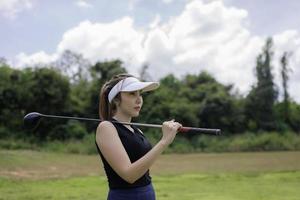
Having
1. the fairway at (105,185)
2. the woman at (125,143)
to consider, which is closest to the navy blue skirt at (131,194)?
the woman at (125,143)

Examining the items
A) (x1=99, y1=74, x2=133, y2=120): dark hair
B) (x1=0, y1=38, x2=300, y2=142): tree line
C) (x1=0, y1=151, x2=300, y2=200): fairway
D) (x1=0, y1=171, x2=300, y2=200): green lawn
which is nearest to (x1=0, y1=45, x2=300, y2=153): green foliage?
(x1=0, y1=38, x2=300, y2=142): tree line

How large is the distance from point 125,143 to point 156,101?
119 ft

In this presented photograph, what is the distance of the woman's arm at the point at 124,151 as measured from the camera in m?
2.42

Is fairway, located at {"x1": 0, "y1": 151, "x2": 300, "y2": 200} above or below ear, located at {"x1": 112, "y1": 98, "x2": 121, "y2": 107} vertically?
below

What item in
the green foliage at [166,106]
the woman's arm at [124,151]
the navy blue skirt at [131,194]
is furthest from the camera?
the green foliage at [166,106]

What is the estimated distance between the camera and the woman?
244cm

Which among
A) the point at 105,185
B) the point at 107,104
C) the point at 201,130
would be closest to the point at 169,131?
the point at 201,130

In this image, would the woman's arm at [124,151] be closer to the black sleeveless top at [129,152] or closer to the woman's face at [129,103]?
the black sleeveless top at [129,152]

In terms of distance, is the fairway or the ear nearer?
the ear

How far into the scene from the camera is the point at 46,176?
19047 millimetres

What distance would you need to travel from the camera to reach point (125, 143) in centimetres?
255

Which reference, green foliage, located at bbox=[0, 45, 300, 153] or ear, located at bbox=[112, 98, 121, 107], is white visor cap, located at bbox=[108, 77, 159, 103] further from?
green foliage, located at bbox=[0, 45, 300, 153]

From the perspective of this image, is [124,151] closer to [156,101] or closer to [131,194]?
[131,194]

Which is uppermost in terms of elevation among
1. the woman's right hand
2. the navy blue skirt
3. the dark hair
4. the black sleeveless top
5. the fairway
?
the dark hair
